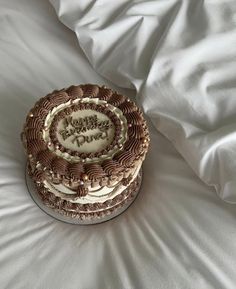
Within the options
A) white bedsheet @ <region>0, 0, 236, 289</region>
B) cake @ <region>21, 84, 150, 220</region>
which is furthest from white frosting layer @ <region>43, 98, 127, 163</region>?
white bedsheet @ <region>0, 0, 236, 289</region>

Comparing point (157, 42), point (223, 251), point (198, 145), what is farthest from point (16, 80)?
point (223, 251)

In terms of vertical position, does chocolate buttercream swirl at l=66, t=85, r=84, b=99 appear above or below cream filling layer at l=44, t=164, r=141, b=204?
above

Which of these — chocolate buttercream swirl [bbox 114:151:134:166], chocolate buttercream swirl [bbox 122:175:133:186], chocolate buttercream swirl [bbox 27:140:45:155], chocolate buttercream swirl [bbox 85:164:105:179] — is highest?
chocolate buttercream swirl [bbox 27:140:45:155]

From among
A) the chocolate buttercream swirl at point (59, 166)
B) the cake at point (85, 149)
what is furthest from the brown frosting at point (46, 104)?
the chocolate buttercream swirl at point (59, 166)

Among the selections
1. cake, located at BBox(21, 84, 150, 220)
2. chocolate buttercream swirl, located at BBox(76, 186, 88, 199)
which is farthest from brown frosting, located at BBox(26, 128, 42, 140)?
chocolate buttercream swirl, located at BBox(76, 186, 88, 199)

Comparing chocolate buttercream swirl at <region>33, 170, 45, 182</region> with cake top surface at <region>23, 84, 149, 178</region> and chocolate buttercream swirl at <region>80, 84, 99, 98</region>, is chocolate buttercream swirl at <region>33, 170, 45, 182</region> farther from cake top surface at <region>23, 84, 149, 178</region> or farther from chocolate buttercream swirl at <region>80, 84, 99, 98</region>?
chocolate buttercream swirl at <region>80, 84, 99, 98</region>

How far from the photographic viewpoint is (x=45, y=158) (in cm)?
70

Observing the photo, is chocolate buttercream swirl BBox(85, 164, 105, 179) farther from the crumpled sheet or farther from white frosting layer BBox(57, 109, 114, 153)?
the crumpled sheet

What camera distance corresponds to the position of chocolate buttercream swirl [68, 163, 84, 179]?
69 centimetres

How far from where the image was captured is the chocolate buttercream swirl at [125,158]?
714mm

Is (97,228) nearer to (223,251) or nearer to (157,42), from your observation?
(223,251)

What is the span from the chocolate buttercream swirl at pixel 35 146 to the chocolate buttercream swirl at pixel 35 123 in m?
0.03

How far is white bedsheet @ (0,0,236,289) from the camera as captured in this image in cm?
68

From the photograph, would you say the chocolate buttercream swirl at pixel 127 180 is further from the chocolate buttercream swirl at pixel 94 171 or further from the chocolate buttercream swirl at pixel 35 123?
the chocolate buttercream swirl at pixel 35 123
